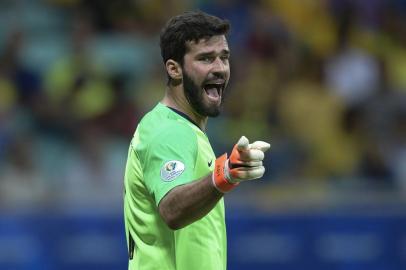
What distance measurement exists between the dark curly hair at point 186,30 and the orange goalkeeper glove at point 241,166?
29.0 inches

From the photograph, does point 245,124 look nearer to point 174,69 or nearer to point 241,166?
point 174,69

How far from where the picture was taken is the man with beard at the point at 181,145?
4777 mm

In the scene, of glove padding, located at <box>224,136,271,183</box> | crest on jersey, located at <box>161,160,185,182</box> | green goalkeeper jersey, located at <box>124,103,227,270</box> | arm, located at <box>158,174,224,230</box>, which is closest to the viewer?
glove padding, located at <box>224,136,271,183</box>

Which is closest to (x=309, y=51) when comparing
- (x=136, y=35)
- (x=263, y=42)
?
(x=263, y=42)

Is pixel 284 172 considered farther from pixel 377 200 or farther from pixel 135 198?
pixel 135 198

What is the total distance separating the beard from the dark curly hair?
0.31ft

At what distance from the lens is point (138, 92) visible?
11086 millimetres

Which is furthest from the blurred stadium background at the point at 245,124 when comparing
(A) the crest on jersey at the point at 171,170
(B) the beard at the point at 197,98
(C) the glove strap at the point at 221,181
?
(C) the glove strap at the point at 221,181

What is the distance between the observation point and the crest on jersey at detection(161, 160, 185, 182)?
4602mm

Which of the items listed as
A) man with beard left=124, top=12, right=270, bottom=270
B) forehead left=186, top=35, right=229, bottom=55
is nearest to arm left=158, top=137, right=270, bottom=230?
man with beard left=124, top=12, right=270, bottom=270

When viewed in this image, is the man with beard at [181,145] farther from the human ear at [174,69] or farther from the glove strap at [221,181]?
the glove strap at [221,181]

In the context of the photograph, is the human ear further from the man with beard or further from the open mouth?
the open mouth

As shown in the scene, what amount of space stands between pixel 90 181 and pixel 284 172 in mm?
1818

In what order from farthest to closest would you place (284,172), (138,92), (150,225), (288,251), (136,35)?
(136,35) → (138,92) → (284,172) → (288,251) → (150,225)
